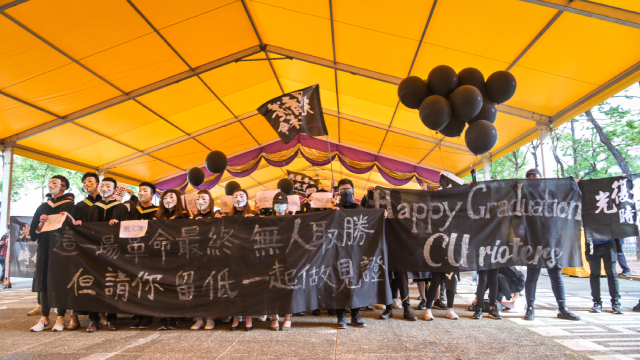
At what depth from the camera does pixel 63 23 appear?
636 centimetres

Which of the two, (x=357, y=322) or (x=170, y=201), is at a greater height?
(x=170, y=201)

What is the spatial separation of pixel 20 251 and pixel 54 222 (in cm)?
636

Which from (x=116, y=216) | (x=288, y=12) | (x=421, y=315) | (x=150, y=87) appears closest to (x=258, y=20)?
(x=288, y=12)

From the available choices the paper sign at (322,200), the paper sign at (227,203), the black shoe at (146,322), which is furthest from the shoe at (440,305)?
the black shoe at (146,322)

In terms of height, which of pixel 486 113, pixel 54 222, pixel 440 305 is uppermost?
pixel 486 113

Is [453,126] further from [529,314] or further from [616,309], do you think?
[616,309]

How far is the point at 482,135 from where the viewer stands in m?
4.90

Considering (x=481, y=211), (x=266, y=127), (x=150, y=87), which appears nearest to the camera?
(x=481, y=211)

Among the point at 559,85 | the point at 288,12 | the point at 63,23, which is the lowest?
the point at 559,85

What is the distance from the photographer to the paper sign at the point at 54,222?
4.32 meters

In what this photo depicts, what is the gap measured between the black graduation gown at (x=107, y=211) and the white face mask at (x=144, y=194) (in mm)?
227

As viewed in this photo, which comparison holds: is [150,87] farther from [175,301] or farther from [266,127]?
[175,301]

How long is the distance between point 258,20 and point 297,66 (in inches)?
73.6

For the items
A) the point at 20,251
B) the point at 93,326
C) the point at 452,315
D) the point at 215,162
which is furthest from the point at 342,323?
the point at 20,251
